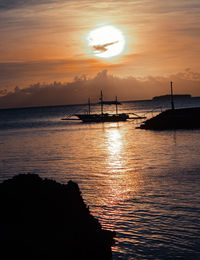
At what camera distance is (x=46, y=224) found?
1118cm

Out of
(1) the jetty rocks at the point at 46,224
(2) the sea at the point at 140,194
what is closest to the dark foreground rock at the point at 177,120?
(2) the sea at the point at 140,194

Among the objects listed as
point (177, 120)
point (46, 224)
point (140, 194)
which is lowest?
point (140, 194)

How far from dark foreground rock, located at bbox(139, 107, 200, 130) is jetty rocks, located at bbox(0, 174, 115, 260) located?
2820 inches

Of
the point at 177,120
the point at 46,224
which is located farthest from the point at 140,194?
the point at 177,120

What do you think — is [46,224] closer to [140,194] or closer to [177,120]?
[140,194]

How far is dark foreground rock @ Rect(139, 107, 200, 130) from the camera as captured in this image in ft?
270

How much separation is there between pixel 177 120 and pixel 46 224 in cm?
7699

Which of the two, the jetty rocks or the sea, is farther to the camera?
the sea

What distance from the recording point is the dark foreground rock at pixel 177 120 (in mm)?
82387

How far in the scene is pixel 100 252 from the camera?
11.6 metres

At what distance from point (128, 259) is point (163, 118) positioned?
7775 centimetres

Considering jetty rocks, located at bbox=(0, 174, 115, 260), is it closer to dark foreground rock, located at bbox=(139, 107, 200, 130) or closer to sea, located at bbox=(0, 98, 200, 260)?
sea, located at bbox=(0, 98, 200, 260)

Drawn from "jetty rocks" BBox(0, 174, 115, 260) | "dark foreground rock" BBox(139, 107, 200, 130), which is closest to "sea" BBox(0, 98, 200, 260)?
"jetty rocks" BBox(0, 174, 115, 260)

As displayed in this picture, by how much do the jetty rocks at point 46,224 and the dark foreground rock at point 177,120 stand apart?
7162 centimetres
